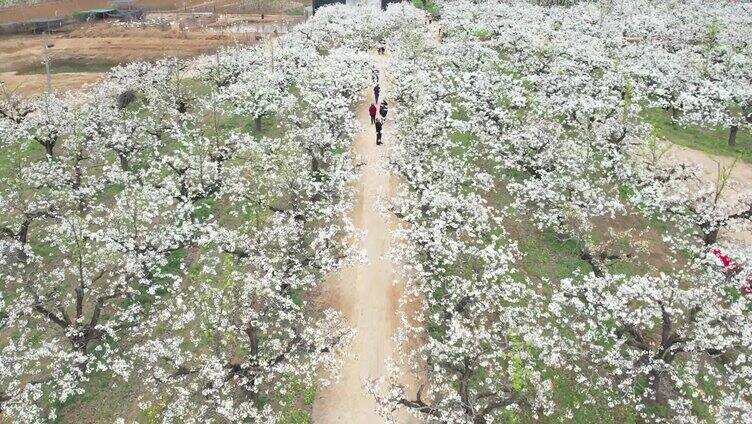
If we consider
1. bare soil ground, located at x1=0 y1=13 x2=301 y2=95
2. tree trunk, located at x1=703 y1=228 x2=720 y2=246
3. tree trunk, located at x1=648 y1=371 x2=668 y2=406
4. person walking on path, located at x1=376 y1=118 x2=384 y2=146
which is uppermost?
bare soil ground, located at x1=0 y1=13 x2=301 y2=95

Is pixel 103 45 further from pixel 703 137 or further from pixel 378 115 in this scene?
pixel 703 137

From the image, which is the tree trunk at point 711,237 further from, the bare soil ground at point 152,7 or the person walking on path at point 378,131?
the bare soil ground at point 152,7

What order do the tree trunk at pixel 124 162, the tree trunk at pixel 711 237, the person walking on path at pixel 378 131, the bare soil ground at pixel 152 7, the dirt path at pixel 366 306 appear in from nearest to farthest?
the dirt path at pixel 366 306
the tree trunk at pixel 711 237
the tree trunk at pixel 124 162
the person walking on path at pixel 378 131
the bare soil ground at pixel 152 7

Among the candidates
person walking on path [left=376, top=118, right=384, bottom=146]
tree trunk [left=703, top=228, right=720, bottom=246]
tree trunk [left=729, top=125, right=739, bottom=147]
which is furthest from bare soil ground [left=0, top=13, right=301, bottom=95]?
tree trunk [left=729, top=125, right=739, bottom=147]

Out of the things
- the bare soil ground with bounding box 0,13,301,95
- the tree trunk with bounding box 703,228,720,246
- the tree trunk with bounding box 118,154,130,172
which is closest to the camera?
the tree trunk with bounding box 703,228,720,246

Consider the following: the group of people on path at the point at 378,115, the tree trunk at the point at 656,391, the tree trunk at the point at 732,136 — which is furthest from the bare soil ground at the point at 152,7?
the tree trunk at the point at 656,391

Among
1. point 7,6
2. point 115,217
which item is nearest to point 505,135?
point 115,217

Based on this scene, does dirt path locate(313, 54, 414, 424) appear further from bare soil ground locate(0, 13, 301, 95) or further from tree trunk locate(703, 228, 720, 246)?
bare soil ground locate(0, 13, 301, 95)
